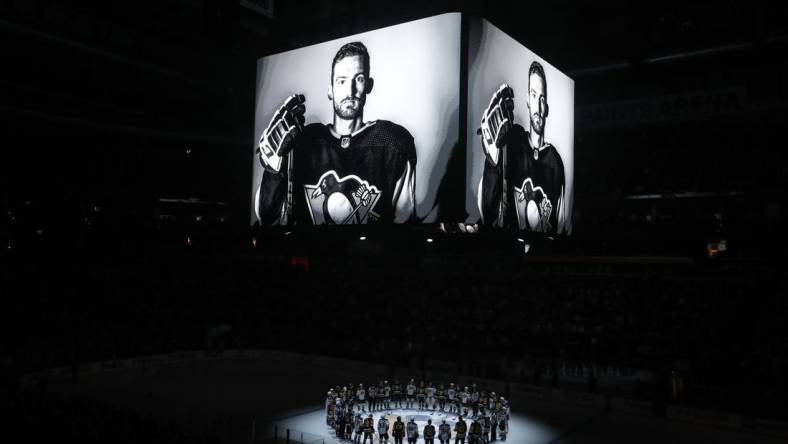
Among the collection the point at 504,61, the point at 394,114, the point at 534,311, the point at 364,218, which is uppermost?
the point at 504,61

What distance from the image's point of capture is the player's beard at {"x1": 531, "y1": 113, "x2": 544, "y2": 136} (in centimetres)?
1319

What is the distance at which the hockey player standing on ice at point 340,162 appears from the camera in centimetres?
1138

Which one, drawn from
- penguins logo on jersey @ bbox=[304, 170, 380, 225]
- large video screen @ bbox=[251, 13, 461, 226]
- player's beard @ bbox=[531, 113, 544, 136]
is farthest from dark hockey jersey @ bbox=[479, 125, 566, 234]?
penguins logo on jersey @ bbox=[304, 170, 380, 225]

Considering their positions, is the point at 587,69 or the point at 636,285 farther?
the point at 636,285

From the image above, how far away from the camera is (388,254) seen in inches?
1577

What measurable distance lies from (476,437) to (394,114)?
10404 mm

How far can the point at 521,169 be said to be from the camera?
12.7 metres

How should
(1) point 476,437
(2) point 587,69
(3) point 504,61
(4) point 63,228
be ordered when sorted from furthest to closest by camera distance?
(4) point 63,228 → (2) point 587,69 → (1) point 476,437 → (3) point 504,61

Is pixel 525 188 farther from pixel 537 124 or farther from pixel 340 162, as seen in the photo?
pixel 340 162

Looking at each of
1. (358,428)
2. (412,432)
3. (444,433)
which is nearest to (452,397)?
(444,433)

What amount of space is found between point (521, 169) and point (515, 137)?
0.66 meters

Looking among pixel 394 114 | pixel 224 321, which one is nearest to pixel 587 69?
pixel 394 114

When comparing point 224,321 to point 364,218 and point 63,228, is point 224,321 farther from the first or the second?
point 364,218

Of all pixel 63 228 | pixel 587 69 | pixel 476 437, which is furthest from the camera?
pixel 63 228
